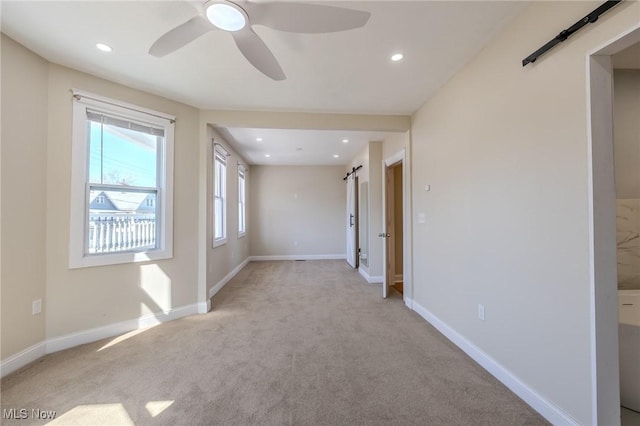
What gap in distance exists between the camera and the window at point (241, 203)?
19.9 feet

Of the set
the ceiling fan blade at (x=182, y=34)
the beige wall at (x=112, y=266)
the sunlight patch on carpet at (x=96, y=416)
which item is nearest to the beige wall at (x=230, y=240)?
the beige wall at (x=112, y=266)

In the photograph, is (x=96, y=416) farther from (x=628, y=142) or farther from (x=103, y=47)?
(x=628, y=142)

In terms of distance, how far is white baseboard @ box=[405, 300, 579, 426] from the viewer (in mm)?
1510

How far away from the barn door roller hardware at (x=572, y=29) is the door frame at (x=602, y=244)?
156 mm

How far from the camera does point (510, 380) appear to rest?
1.84 metres

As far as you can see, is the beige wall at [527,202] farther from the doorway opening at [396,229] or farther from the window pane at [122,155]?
the window pane at [122,155]

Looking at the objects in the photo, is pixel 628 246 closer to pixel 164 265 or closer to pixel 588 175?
pixel 588 175

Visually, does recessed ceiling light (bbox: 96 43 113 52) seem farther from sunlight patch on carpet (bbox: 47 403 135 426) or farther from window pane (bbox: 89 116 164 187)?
sunlight patch on carpet (bbox: 47 403 135 426)

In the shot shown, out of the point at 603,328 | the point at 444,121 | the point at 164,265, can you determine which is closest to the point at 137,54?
the point at 164,265

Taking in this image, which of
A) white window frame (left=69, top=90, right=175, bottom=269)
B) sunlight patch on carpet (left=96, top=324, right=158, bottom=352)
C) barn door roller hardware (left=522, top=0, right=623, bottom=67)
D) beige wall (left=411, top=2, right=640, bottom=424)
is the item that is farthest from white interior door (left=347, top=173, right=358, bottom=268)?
barn door roller hardware (left=522, top=0, right=623, bottom=67)

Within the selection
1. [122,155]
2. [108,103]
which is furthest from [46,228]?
[108,103]

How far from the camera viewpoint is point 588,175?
4.37 feet

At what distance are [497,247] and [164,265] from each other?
11.3 ft

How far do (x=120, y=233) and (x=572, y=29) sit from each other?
3.98m
